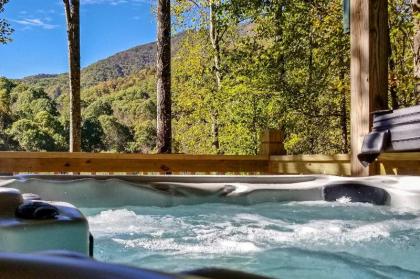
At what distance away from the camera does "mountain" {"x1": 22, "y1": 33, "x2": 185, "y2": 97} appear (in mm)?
39031

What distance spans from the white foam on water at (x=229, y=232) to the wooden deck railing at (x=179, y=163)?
140 centimetres

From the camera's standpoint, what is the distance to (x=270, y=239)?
2055mm

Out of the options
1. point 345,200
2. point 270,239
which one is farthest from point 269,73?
point 270,239

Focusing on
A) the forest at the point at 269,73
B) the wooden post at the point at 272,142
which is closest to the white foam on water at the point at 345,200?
the wooden post at the point at 272,142

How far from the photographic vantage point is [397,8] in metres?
7.49

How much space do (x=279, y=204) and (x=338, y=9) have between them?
19.5 ft

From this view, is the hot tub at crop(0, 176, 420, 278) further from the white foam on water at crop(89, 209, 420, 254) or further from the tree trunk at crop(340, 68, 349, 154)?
the tree trunk at crop(340, 68, 349, 154)

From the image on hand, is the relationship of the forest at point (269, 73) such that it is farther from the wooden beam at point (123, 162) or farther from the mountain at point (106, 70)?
the mountain at point (106, 70)

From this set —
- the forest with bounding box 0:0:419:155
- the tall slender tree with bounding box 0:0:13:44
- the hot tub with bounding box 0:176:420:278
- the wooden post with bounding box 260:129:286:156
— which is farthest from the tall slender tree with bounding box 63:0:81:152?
the hot tub with bounding box 0:176:420:278

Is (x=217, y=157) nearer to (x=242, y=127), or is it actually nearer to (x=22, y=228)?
(x=22, y=228)

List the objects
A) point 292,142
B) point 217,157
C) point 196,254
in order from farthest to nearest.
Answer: point 292,142, point 217,157, point 196,254

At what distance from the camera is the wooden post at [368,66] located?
339 cm

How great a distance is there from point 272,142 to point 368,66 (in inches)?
53.7

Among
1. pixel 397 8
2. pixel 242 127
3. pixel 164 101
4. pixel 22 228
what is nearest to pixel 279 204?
pixel 22 228
